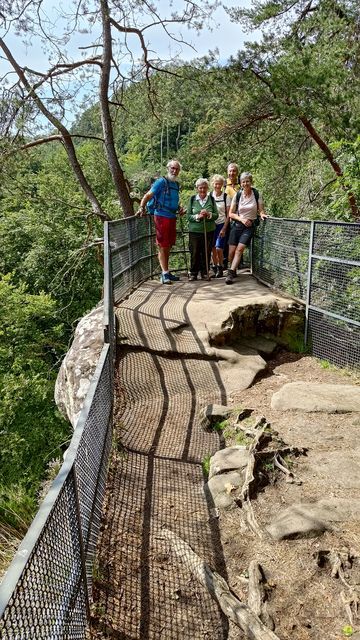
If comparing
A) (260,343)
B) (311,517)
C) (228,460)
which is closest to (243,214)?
(260,343)

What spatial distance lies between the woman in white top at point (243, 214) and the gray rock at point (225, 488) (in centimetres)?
495

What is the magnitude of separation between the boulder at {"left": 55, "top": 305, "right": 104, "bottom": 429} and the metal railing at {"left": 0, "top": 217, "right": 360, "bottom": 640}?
54cm

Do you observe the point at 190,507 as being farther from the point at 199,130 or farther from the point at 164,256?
the point at 199,130

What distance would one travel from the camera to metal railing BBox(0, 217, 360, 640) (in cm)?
169

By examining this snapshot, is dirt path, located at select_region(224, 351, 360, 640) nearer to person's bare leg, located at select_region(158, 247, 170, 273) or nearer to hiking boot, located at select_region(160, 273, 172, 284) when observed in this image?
person's bare leg, located at select_region(158, 247, 170, 273)

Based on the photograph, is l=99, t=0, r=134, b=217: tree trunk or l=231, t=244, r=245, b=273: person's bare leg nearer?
l=231, t=244, r=245, b=273: person's bare leg

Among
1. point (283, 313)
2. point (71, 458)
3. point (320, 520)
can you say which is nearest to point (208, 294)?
point (283, 313)

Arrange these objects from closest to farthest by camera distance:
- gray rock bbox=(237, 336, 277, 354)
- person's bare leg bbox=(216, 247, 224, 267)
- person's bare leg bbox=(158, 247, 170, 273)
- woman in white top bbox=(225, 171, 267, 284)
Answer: gray rock bbox=(237, 336, 277, 354)
woman in white top bbox=(225, 171, 267, 284)
person's bare leg bbox=(158, 247, 170, 273)
person's bare leg bbox=(216, 247, 224, 267)

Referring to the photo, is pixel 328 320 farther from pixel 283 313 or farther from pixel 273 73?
pixel 273 73

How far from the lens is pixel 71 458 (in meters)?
2.26

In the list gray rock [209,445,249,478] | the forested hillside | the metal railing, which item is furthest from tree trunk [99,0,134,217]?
gray rock [209,445,249,478]

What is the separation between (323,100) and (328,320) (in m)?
4.10

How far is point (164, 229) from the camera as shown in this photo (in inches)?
309

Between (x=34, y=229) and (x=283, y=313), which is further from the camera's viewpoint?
(x=34, y=229)
